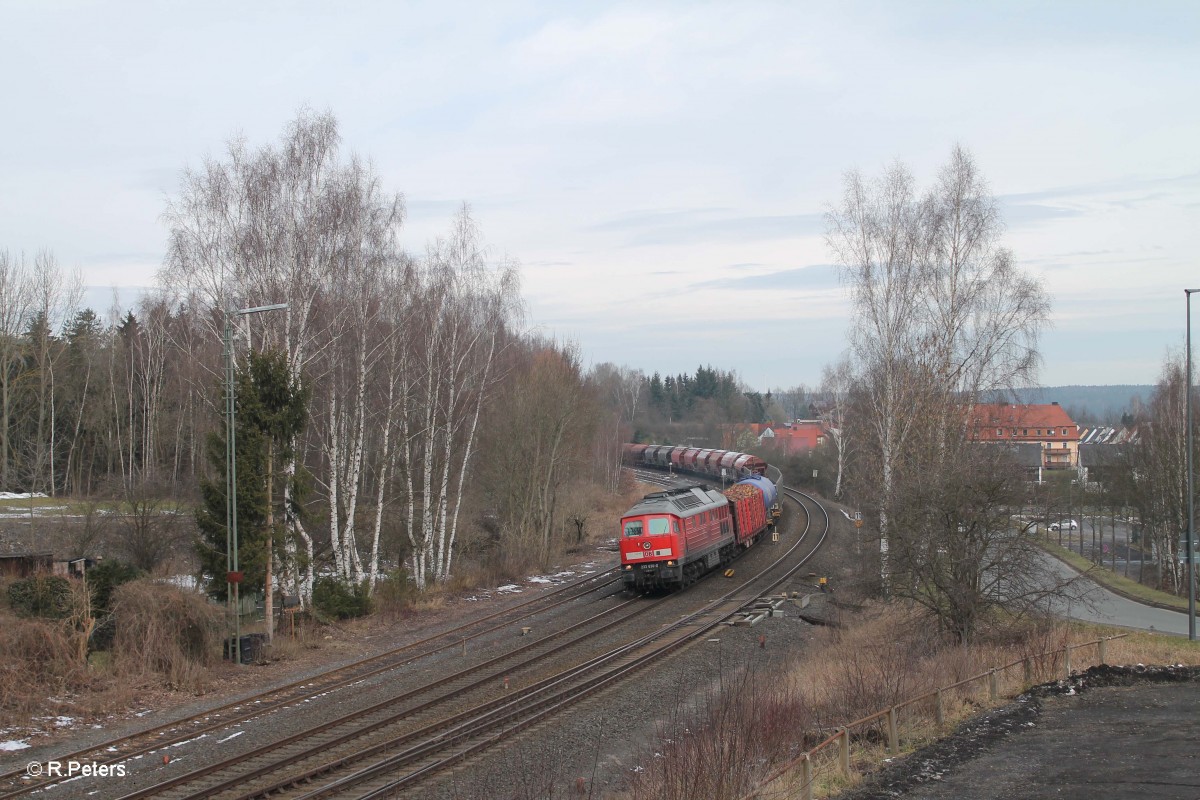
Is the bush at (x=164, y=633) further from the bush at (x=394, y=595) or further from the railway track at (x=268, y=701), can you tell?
the bush at (x=394, y=595)

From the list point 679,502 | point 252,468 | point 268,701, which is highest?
point 252,468

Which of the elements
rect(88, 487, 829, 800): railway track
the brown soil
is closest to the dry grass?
the brown soil

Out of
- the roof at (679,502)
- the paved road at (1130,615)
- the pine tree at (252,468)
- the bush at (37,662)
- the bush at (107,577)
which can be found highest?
the pine tree at (252,468)

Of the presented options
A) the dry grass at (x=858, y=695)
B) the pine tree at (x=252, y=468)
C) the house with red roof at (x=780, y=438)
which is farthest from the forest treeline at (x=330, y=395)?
the house with red roof at (x=780, y=438)

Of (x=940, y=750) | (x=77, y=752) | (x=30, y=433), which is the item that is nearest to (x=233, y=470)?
(x=77, y=752)

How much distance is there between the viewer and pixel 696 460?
72312 mm

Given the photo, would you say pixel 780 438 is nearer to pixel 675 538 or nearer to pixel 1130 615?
pixel 1130 615

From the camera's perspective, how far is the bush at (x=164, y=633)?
52.8 feet

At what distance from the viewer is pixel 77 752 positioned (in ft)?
40.2

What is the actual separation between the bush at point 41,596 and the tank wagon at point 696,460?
44.3 meters

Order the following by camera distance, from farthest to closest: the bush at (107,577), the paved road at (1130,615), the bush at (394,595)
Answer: the paved road at (1130,615)
the bush at (394,595)
the bush at (107,577)

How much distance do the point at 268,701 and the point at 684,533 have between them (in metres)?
14.5

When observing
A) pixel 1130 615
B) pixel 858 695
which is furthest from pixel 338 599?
pixel 1130 615

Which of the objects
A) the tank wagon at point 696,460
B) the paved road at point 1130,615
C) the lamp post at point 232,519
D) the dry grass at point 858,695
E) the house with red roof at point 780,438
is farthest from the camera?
the house with red roof at point 780,438
